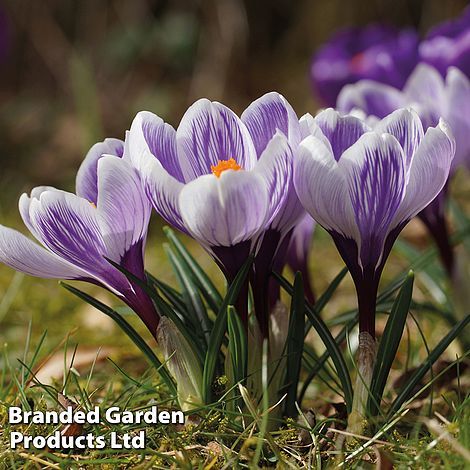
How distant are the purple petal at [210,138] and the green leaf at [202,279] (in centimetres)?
23

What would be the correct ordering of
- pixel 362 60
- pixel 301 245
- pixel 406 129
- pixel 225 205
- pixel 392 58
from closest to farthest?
pixel 225 205, pixel 406 129, pixel 301 245, pixel 392 58, pixel 362 60

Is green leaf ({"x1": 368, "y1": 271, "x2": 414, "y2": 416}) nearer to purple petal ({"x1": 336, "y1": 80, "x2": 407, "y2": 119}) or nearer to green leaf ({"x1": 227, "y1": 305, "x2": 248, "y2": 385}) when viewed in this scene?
green leaf ({"x1": 227, "y1": 305, "x2": 248, "y2": 385})

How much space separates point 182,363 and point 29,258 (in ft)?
0.67

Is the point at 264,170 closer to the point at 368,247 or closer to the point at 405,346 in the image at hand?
the point at 368,247

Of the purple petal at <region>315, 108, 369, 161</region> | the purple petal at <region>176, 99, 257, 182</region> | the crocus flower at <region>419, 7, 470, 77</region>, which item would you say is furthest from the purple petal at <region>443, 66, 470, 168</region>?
the purple petal at <region>176, 99, 257, 182</region>

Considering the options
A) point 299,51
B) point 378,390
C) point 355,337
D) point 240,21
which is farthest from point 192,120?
point 299,51

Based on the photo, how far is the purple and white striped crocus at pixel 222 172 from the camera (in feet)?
2.43

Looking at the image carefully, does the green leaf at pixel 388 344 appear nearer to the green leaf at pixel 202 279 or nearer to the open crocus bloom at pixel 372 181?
the open crocus bloom at pixel 372 181

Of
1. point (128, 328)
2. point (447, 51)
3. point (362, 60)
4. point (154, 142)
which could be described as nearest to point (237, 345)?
point (128, 328)

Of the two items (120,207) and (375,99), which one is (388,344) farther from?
(375,99)

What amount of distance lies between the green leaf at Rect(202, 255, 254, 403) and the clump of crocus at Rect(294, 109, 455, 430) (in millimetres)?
117

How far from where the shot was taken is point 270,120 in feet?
2.81

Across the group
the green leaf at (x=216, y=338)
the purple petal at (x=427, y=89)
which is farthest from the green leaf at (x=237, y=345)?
the purple petal at (x=427, y=89)

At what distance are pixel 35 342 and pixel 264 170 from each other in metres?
0.93
